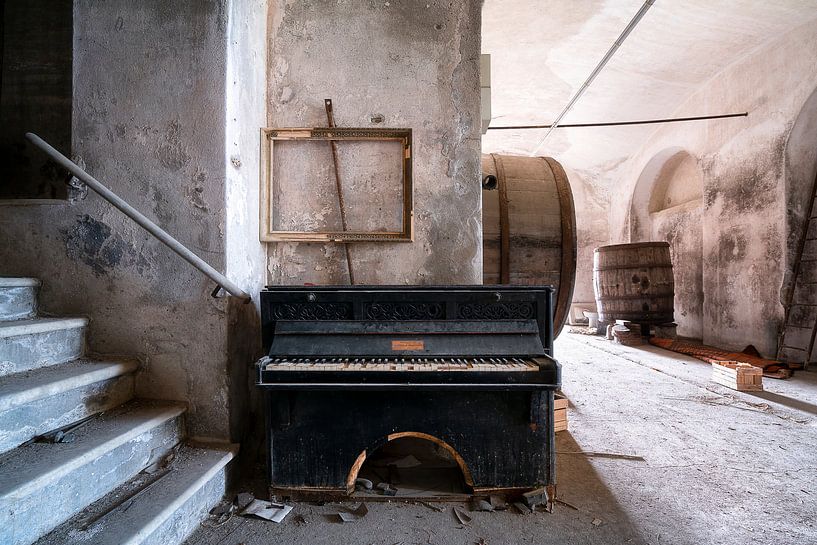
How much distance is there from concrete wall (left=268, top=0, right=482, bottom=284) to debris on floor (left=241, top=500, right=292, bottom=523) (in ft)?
4.63

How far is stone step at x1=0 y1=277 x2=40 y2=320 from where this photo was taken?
212 centimetres

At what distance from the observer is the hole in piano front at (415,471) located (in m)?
2.18

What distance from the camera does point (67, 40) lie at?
282 centimetres

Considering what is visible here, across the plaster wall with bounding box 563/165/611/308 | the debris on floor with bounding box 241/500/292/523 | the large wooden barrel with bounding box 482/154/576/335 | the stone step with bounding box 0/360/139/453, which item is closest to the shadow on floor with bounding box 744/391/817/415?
the large wooden barrel with bounding box 482/154/576/335

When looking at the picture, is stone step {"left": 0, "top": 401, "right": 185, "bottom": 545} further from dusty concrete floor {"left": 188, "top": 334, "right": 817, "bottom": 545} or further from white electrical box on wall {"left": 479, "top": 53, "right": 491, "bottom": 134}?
white electrical box on wall {"left": 479, "top": 53, "right": 491, "bottom": 134}

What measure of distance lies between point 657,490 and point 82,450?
2847 mm

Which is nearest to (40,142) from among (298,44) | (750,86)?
(298,44)

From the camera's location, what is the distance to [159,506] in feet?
5.39

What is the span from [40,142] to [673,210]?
395 inches

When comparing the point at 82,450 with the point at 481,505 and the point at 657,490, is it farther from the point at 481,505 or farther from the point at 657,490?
the point at 657,490

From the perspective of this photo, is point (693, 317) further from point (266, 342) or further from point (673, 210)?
point (266, 342)

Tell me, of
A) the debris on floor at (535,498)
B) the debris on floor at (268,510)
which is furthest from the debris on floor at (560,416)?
the debris on floor at (268,510)

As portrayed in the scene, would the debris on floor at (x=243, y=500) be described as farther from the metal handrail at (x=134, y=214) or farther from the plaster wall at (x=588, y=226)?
the plaster wall at (x=588, y=226)

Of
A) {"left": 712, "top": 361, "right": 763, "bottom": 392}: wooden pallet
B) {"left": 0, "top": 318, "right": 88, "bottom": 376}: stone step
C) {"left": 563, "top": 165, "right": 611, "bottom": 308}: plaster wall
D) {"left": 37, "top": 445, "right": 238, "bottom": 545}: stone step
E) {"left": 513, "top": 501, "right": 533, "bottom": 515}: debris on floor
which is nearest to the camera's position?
{"left": 37, "top": 445, "right": 238, "bottom": 545}: stone step
